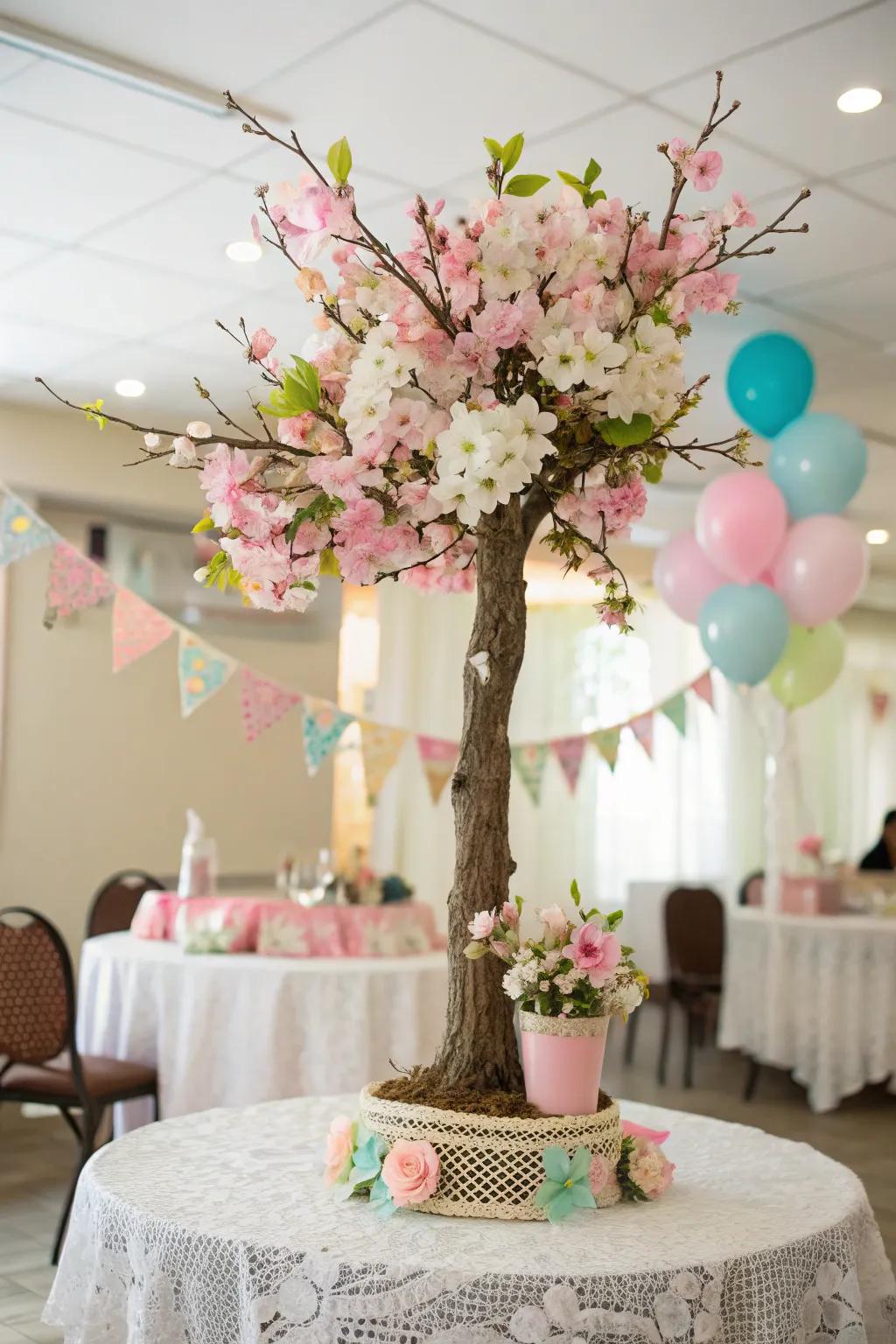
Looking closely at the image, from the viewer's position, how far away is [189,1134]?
Answer: 88.6 inches

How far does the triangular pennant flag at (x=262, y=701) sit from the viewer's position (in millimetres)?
4863

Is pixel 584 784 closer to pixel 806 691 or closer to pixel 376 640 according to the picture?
pixel 376 640

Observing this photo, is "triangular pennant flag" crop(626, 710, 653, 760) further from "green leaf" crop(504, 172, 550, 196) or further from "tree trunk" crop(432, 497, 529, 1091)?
"green leaf" crop(504, 172, 550, 196)

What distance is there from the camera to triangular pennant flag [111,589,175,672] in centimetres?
456

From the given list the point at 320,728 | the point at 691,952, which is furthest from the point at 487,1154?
the point at 691,952

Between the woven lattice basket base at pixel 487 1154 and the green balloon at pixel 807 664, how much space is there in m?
3.70

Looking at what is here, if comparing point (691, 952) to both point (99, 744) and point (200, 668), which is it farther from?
point (200, 668)

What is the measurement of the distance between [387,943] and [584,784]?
172 inches

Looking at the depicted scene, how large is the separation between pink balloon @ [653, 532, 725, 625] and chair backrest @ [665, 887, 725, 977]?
7.29 ft

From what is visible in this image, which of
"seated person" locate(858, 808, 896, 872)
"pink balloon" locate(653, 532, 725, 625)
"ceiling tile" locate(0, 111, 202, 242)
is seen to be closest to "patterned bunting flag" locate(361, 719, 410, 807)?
"pink balloon" locate(653, 532, 725, 625)

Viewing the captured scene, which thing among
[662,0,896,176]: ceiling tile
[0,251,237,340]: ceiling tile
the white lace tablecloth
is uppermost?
[0,251,237,340]: ceiling tile

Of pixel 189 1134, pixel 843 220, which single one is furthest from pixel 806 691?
pixel 189 1134

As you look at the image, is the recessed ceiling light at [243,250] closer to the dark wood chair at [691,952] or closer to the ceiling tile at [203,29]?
the ceiling tile at [203,29]

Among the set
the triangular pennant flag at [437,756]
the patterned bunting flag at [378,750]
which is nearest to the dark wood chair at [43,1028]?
the patterned bunting flag at [378,750]
